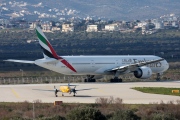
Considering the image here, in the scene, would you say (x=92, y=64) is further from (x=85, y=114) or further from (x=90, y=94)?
(x=85, y=114)

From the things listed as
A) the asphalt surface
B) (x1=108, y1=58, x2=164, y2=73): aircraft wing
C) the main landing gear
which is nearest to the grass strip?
the asphalt surface

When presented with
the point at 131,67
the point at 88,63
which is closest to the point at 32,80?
the point at 88,63

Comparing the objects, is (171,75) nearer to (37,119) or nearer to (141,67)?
(141,67)

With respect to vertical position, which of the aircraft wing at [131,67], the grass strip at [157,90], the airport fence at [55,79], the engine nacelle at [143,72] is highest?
the aircraft wing at [131,67]

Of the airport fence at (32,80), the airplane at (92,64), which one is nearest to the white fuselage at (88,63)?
the airplane at (92,64)

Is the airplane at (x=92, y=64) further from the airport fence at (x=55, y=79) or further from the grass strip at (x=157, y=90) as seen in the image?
the grass strip at (x=157, y=90)

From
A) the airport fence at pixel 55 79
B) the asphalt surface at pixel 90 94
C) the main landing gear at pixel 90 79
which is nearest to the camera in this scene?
the asphalt surface at pixel 90 94

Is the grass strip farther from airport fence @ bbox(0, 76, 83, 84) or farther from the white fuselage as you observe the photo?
airport fence @ bbox(0, 76, 83, 84)
